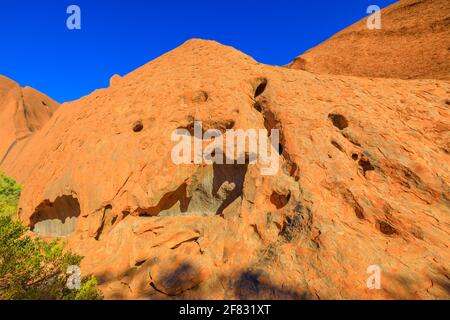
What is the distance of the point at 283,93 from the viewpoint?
982 cm

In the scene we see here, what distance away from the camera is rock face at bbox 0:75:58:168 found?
28.4 m

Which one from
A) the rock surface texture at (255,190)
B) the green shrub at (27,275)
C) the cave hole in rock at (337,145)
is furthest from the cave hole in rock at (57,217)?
the cave hole in rock at (337,145)

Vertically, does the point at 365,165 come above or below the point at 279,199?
above

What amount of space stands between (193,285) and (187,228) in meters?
1.92

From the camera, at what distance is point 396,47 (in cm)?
1800

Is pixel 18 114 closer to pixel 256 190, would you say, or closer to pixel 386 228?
pixel 256 190

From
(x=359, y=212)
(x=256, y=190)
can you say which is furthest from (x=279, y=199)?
(x=359, y=212)

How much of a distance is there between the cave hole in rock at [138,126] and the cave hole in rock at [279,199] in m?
5.95

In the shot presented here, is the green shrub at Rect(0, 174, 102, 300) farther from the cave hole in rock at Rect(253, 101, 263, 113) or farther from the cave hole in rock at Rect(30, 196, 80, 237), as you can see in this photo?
the cave hole in rock at Rect(253, 101, 263, 113)

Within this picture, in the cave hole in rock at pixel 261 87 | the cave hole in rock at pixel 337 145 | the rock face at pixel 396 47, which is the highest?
the rock face at pixel 396 47

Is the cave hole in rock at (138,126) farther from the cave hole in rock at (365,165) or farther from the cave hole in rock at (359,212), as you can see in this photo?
the cave hole in rock at (359,212)

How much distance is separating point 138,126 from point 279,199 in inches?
250

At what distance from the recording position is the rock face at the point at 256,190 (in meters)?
5.64
